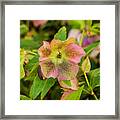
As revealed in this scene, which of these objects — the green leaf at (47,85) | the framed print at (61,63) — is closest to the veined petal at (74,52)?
the framed print at (61,63)

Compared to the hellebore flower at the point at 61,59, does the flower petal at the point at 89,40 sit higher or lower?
higher

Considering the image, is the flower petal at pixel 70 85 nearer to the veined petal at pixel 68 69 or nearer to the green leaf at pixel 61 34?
the veined petal at pixel 68 69

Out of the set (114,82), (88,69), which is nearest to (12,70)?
(88,69)

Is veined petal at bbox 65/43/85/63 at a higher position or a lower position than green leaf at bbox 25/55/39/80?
higher

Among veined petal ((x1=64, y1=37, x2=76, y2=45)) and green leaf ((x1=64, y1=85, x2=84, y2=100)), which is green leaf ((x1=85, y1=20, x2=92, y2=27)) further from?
green leaf ((x1=64, y1=85, x2=84, y2=100))

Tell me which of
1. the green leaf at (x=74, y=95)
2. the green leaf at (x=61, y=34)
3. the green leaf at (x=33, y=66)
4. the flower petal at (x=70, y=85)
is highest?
the green leaf at (x=61, y=34)

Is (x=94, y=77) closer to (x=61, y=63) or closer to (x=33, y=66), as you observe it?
(x=61, y=63)

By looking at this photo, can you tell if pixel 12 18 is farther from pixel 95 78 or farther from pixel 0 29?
Result: pixel 95 78

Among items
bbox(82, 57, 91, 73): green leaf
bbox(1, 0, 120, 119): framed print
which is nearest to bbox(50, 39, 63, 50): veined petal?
bbox(1, 0, 120, 119): framed print
